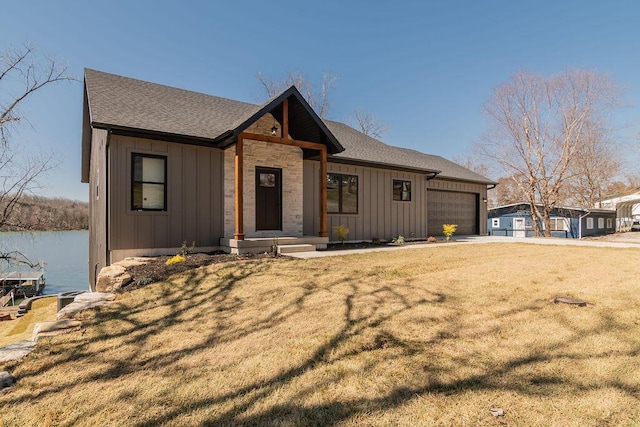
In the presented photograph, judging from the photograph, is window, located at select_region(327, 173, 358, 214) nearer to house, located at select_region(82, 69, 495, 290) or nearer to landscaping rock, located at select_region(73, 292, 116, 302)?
house, located at select_region(82, 69, 495, 290)

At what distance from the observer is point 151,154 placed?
26.3 ft

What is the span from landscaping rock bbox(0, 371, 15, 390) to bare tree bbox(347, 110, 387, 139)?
91.9 ft

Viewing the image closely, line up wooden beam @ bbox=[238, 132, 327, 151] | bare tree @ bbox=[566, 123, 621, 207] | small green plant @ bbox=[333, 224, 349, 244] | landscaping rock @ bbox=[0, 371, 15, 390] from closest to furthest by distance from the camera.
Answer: landscaping rock @ bbox=[0, 371, 15, 390], wooden beam @ bbox=[238, 132, 327, 151], small green plant @ bbox=[333, 224, 349, 244], bare tree @ bbox=[566, 123, 621, 207]

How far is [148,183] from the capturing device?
804 centimetres

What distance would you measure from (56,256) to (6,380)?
183ft

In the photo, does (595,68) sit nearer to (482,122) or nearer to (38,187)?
(482,122)

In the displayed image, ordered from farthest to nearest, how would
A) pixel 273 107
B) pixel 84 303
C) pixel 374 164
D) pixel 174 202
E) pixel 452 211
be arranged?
pixel 452 211 < pixel 374 164 < pixel 273 107 < pixel 174 202 < pixel 84 303

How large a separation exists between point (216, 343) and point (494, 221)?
29123mm

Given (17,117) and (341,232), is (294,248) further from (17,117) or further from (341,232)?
(17,117)

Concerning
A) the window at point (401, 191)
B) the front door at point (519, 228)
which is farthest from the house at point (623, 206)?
the window at point (401, 191)

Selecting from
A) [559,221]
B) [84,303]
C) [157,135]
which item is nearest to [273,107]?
[157,135]

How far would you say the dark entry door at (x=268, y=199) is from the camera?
9.73 metres

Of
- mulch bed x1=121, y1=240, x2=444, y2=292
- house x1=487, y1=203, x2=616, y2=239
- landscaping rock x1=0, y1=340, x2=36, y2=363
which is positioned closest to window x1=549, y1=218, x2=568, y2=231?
house x1=487, y1=203, x2=616, y2=239

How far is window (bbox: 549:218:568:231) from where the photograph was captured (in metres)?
24.6
